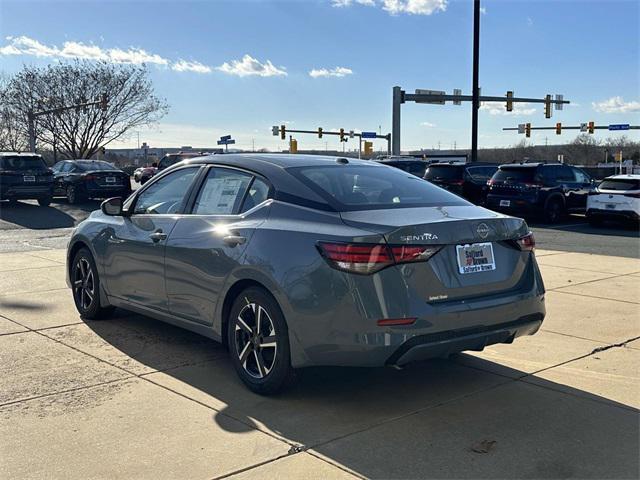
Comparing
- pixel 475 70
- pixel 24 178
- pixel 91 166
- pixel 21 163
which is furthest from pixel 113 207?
pixel 475 70

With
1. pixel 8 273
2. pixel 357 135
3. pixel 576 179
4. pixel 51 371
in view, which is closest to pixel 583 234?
pixel 576 179

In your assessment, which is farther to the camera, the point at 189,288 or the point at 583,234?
the point at 583,234

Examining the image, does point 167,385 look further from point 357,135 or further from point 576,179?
point 357,135

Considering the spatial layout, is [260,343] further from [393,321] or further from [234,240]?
[393,321]

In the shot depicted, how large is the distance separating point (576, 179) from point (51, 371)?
1712 cm

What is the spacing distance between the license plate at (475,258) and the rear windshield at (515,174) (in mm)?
14649

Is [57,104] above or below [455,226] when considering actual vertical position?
above

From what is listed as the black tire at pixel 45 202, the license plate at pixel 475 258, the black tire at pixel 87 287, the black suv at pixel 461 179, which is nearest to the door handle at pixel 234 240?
the license plate at pixel 475 258

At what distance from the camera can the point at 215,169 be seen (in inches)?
205

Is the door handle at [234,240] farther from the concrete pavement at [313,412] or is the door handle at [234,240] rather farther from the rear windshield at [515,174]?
the rear windshield at [515,174]

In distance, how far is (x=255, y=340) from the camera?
4.41 m

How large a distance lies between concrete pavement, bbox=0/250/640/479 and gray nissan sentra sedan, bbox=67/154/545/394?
0.39m

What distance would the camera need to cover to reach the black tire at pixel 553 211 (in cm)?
1800

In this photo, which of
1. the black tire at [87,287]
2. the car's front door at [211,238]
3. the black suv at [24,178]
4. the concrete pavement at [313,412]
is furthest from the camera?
the black suv at [24,178]
